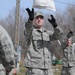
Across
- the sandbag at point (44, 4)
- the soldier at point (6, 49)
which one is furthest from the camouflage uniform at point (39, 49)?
the soldier at point (6, 49)

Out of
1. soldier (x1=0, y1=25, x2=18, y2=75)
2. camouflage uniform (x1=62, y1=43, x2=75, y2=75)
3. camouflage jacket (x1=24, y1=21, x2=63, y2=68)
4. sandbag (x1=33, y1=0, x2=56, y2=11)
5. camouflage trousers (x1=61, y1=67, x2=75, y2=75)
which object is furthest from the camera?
camouflage uniform (x1=62, y1=43, x2=75, y2=75)

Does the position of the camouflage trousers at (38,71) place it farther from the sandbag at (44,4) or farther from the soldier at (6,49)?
the soldier at (6,49)

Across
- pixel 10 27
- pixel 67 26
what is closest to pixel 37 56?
pixel 67 26

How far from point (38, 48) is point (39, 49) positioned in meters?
0.03

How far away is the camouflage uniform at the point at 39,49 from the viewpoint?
27.9 ft

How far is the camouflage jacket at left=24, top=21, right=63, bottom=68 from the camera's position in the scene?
849 cm

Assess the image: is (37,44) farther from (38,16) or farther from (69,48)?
(69,48)

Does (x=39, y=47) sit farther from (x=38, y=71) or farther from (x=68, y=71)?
(x=68, y=71)

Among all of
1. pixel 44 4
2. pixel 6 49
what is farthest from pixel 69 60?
pixel 6 49

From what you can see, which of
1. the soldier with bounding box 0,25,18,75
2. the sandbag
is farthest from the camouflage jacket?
the soldier with bounding box 0,25,18,75

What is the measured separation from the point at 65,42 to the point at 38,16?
3221 millimetres

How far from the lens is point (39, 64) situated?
853 cm

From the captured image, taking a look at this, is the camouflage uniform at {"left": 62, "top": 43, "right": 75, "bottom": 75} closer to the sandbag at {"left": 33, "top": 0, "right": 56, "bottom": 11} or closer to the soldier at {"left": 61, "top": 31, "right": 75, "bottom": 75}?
the soldier at {"left": 61, "top": 31, "right": 75, "bottom": 75}

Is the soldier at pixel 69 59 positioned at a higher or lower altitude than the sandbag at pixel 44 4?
lower
